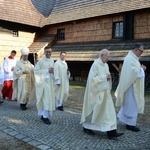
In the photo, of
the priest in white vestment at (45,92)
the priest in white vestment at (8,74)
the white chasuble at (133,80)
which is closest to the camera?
the white chasuble at (133,80)

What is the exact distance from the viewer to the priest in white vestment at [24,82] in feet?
25.8

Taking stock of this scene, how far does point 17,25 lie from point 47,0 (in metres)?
5.49

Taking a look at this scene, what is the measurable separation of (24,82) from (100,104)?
3.56 meters

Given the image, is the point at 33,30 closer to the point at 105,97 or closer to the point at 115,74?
the point at 115,74

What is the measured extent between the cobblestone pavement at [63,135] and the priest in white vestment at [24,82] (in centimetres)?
83

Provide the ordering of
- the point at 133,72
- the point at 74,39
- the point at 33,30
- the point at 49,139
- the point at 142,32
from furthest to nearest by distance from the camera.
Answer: the point at 33,30 < the point at 74,39 < the point at 142,32 < the point at 133,72 < the point at 49,139

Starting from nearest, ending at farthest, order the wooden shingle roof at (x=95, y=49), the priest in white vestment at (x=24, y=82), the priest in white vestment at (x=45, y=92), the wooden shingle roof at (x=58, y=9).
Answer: the priest in white vestment at (x=45, y=92), the priest in white vestment at (x=24, y=82), the wooden shingle roof at (x=95, y=49), the wooden shingle roof at (x=58, y=9)

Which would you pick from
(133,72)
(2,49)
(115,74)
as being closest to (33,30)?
(2,49)

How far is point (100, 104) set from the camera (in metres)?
5.09

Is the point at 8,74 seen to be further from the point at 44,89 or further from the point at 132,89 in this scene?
the point at 132,89

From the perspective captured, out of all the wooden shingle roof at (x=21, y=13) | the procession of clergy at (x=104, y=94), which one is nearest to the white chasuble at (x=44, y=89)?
the procession of clergy at (x=104, y=94)

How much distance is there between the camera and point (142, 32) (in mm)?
14969

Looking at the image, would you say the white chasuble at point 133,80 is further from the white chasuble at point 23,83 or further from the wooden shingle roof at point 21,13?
the wooden shingle roof at point 21,13

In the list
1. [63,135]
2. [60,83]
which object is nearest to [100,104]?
[63,135]
